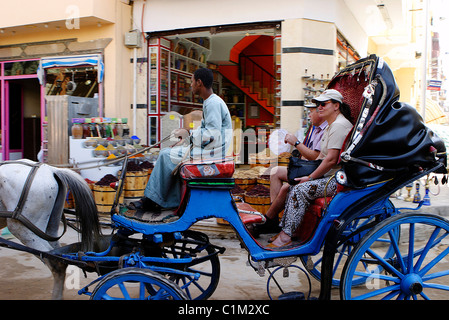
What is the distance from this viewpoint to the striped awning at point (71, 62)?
870cm

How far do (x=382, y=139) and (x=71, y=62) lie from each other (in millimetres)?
7965

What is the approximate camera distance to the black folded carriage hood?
2.96 m

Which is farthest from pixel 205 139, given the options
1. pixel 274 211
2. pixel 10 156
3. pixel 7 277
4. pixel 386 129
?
pixel 10 156

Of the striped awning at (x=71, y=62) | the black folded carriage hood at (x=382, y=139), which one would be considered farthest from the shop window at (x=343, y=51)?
Answer: the black folded carriage hood at (x=382, y=139)

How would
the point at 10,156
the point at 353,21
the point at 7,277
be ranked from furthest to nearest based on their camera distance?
the point at 10,156, the point at 353,21, the point at 7,277

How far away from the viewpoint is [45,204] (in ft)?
10.7

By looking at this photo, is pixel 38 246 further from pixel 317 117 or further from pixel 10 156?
pixel 10 156

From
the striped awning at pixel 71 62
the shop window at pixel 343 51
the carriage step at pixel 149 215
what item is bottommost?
the carriage step at pixel 149 215

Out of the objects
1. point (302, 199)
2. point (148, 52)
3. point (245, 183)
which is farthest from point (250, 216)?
point (148, 52)

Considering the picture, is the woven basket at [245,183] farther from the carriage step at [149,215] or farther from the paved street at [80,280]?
the carriage step at [149,215]

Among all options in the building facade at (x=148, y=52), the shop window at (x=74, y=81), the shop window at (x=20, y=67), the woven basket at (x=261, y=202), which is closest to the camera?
the woven basket at (x=261, y=202)

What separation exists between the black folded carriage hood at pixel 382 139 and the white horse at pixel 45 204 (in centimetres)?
215

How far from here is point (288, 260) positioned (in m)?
3.13

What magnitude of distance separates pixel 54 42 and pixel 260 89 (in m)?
7.15
